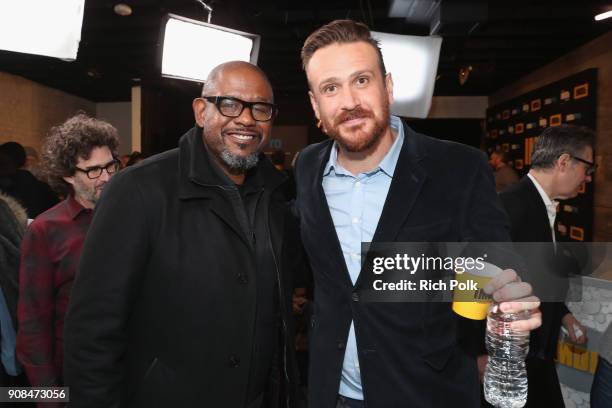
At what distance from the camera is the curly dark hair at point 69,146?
2.10 metres

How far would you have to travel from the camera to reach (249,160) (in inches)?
67.2

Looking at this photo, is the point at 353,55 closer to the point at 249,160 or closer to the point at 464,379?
the point at 249,160

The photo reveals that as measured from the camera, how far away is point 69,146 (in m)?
2.09

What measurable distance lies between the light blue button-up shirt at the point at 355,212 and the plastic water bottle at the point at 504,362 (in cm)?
45

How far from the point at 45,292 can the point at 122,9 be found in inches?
188

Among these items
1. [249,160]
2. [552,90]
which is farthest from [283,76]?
[249,160]

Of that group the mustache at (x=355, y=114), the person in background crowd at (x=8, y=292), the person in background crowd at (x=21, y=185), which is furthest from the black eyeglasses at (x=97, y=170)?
the person in background crowd at (x=21, y=185)

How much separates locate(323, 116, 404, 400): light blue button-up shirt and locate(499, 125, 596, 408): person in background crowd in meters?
1.09

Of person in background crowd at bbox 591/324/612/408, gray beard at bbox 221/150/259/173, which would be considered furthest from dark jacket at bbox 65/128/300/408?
person in background crowd at bbox 591/324/612/408

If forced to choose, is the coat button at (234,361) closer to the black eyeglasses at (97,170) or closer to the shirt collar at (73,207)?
the shirt collar at (73,207)

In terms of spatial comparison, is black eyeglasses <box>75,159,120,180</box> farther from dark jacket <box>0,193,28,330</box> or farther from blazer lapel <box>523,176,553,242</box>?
blazer lapel <box>523,176,553,242</box>

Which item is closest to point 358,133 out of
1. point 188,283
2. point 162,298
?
point 188,283

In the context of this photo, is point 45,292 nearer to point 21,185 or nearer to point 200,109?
point 200,109

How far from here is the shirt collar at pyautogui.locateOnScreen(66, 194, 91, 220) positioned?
1963 mm
